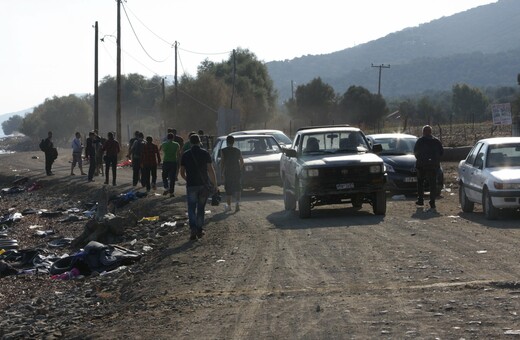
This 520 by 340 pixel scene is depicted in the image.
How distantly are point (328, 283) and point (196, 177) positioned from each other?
20.4 ft

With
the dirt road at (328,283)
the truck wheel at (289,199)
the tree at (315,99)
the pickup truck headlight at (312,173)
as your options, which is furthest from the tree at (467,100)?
the dirt road at (328,283)

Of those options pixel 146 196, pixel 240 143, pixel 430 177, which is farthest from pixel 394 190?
pixel 146 196

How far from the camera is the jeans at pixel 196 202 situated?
55.9 feet

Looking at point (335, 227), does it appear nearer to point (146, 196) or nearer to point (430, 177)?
point (430, 177)

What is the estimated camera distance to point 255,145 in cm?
2839

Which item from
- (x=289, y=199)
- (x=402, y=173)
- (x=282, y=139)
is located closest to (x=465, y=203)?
(x=289, y=199)

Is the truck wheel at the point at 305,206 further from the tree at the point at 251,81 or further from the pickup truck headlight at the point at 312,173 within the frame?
the tree at the point at 251,81

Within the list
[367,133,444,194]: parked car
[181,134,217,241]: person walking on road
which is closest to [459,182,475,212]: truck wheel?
[367,133,444,194]: parked car

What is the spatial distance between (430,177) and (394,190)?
3779 millimetres

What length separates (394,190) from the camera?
80.5 feet

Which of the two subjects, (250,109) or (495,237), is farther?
(250,109)

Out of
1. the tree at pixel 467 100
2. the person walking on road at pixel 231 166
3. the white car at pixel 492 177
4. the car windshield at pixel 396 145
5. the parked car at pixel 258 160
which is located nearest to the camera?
the white car at pixel 492 177

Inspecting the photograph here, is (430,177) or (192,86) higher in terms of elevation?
(192,86)

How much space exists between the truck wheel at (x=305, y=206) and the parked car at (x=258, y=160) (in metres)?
6.49
